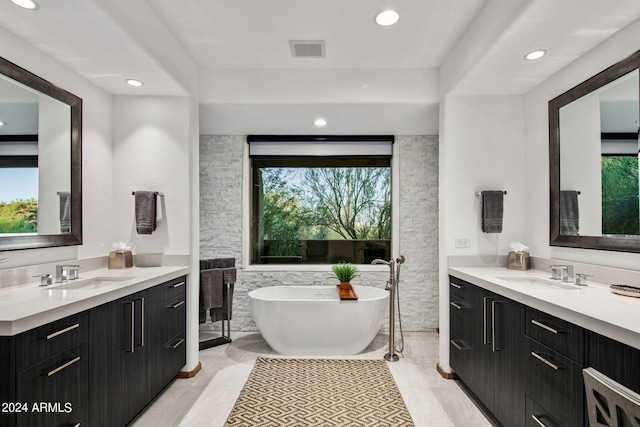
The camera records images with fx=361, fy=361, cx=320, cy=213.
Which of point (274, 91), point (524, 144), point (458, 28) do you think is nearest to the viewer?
point (458, 28)

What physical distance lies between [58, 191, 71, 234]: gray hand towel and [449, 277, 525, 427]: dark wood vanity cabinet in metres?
2.93

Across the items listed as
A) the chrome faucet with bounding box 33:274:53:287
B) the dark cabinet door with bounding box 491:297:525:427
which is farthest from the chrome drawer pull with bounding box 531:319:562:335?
the chrome faucet with bounding box 33:274:53:287

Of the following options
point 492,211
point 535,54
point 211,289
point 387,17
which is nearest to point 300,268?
point 211,289

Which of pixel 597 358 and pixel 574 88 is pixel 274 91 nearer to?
pixel 574 88

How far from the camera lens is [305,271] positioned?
441 centimetres

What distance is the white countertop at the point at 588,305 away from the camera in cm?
127

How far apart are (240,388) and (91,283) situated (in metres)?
1.36

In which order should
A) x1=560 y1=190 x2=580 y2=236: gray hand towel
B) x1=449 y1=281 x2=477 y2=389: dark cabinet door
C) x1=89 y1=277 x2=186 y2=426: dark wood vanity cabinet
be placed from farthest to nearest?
x1=449 y1=281 x2=477 y2=389: dark cabinet door → x1=560 y1=190 x2=580 y2=236: gray hand towel → x1=89 y1=277 x2=186 y2=426: dark wood vanity cabinet

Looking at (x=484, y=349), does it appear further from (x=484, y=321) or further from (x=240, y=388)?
(x=240, y=388)

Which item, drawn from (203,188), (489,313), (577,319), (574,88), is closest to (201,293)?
(203,188)

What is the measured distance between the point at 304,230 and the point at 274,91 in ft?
6.29

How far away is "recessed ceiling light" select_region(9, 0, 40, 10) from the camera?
1779mm

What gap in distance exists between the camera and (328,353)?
11.6 ft

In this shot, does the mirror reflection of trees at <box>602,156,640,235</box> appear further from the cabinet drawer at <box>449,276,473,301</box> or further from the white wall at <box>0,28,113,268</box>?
the white wall at <box>0,28,113,268</box>
